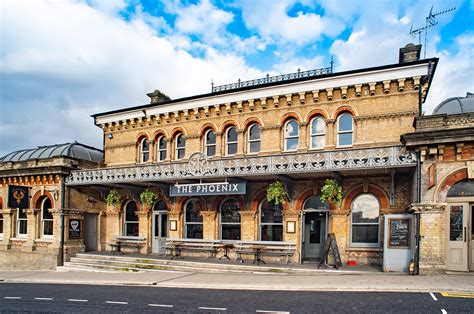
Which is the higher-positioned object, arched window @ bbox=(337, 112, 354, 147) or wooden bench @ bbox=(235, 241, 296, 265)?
arched window @ bbox=(337, 112, 354, 147)

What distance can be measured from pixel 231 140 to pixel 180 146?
3.01m

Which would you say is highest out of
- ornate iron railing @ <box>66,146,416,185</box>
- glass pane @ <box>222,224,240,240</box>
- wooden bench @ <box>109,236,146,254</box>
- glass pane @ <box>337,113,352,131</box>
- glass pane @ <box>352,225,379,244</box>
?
glass pane @ <box>337,113,352,131</box>

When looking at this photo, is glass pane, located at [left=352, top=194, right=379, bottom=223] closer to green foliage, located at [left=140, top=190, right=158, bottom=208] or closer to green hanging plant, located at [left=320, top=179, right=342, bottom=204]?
green hanging plant, located at [left=320, top=179, right=342, bottom=204]

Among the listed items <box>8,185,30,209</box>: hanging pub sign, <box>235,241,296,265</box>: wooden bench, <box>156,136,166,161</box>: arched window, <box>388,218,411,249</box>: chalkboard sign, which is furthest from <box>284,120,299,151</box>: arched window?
<box>8,185,30,209</box>: hanging pub sign

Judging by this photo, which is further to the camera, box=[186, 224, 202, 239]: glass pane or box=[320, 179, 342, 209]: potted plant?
box=[186, 224, 202, 239]: glass pane

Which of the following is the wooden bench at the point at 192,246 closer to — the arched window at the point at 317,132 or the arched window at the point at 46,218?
the arched window at the point at 317,132

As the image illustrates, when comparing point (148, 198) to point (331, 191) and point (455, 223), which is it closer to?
point (331, 191)

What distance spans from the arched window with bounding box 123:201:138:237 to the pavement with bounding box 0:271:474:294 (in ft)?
15.0

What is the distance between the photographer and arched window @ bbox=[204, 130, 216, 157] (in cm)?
1886

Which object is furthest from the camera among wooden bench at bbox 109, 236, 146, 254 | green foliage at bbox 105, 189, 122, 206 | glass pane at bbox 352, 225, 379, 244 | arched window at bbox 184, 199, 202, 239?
green foliage at bbox 105, 189, 122, 206

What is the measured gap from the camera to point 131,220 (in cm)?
2052

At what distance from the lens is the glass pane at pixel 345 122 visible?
52.6ft

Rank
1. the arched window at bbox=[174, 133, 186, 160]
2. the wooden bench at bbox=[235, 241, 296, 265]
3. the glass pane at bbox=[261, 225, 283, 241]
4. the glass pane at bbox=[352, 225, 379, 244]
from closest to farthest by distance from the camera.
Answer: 1. the glass pane at bbox=[352, 225, 379, 244]
2. the wooden bench at bbox=[235, 241, 296, 265]
3. the glass pane at bbox=[261, 225, 283, 241]
4. the arched window at bbox=[174, 133, 186, 160]

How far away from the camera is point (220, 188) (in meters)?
16.2
